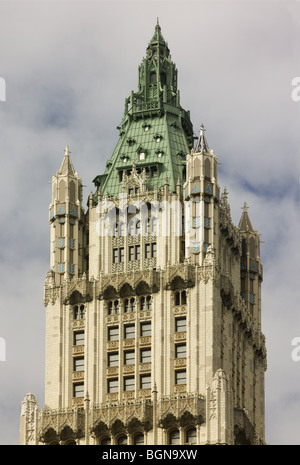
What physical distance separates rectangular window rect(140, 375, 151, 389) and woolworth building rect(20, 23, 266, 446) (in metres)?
0.08

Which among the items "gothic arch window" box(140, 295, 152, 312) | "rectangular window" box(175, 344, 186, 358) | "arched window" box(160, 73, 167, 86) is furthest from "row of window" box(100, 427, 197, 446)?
"arched window" box(160, 73, 167, 86)

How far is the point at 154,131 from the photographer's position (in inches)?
7515

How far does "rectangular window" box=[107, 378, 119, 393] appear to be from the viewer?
178m

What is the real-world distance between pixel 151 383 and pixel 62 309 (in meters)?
10.5

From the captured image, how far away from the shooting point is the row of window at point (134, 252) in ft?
600

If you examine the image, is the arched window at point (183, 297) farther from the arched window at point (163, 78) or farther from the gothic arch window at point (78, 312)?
the arched window at point (163, 78)

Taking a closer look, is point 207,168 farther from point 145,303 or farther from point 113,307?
point 113,307

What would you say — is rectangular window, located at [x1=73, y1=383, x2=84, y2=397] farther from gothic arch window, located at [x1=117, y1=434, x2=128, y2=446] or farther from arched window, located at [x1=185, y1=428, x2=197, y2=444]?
arched window, located at [x1=185, y1=428, x2=197, y2=444]

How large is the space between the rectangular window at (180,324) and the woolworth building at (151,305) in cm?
8

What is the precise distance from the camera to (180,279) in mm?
179750

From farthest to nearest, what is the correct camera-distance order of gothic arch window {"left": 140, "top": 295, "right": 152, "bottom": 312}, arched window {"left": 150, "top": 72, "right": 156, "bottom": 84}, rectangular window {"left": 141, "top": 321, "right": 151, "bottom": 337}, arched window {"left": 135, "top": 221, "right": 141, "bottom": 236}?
arched window {"left": 150, "top": 72, "right": 156, "bottom": 84}, arched window {"left": 135, "top": 221, "right": 141, "bottom": 236}, gothic arch window {"left": 140, "top": 295, "right": 152, "bottom": 312}, rectangular window {"left": 141, "top": 321, "right": 151, "bottom": 337}
